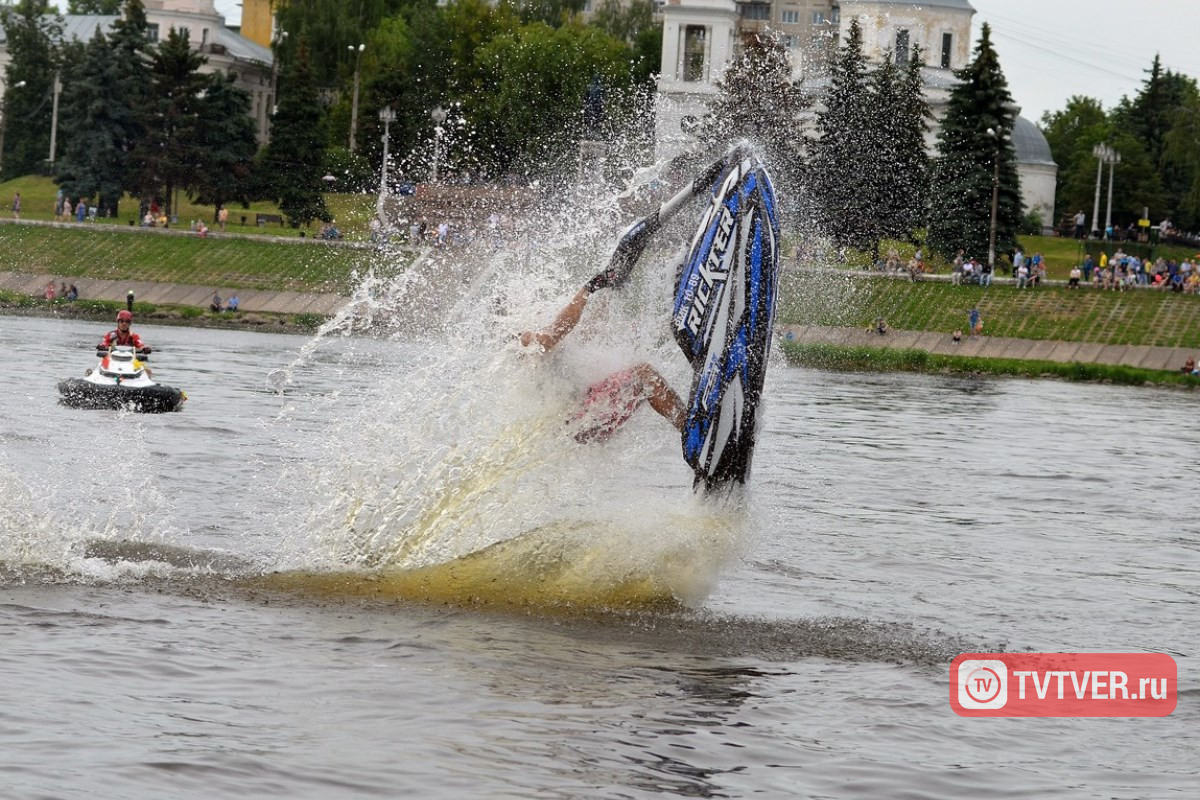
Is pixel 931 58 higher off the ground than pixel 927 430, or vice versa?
pixel 931 58

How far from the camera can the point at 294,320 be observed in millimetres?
62719

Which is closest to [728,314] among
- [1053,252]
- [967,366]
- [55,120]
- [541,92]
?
[967,366]

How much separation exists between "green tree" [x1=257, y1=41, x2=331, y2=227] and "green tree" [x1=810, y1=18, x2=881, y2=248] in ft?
73.1

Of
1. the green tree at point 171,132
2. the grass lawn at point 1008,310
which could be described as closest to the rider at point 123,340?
the grass lawn at point 1008,310

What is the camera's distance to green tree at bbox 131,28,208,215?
274ft

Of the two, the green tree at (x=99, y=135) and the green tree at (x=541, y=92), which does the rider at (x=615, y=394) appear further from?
the green tree at (x=99, y=135)

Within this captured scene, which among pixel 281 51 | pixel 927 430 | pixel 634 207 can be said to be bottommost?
pixel 927 430

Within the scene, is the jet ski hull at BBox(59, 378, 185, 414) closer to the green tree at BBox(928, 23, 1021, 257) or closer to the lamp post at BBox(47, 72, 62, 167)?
the green tree at BBox(928, 23, 1021, 257)

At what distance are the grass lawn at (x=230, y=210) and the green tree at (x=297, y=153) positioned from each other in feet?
4.54

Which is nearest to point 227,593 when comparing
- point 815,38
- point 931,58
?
point 931,58

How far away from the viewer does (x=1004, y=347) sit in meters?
61.5

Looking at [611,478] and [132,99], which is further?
[132,99]

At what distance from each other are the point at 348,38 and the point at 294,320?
152ft

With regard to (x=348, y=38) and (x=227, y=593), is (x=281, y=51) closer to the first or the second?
(x=348, y=38)
